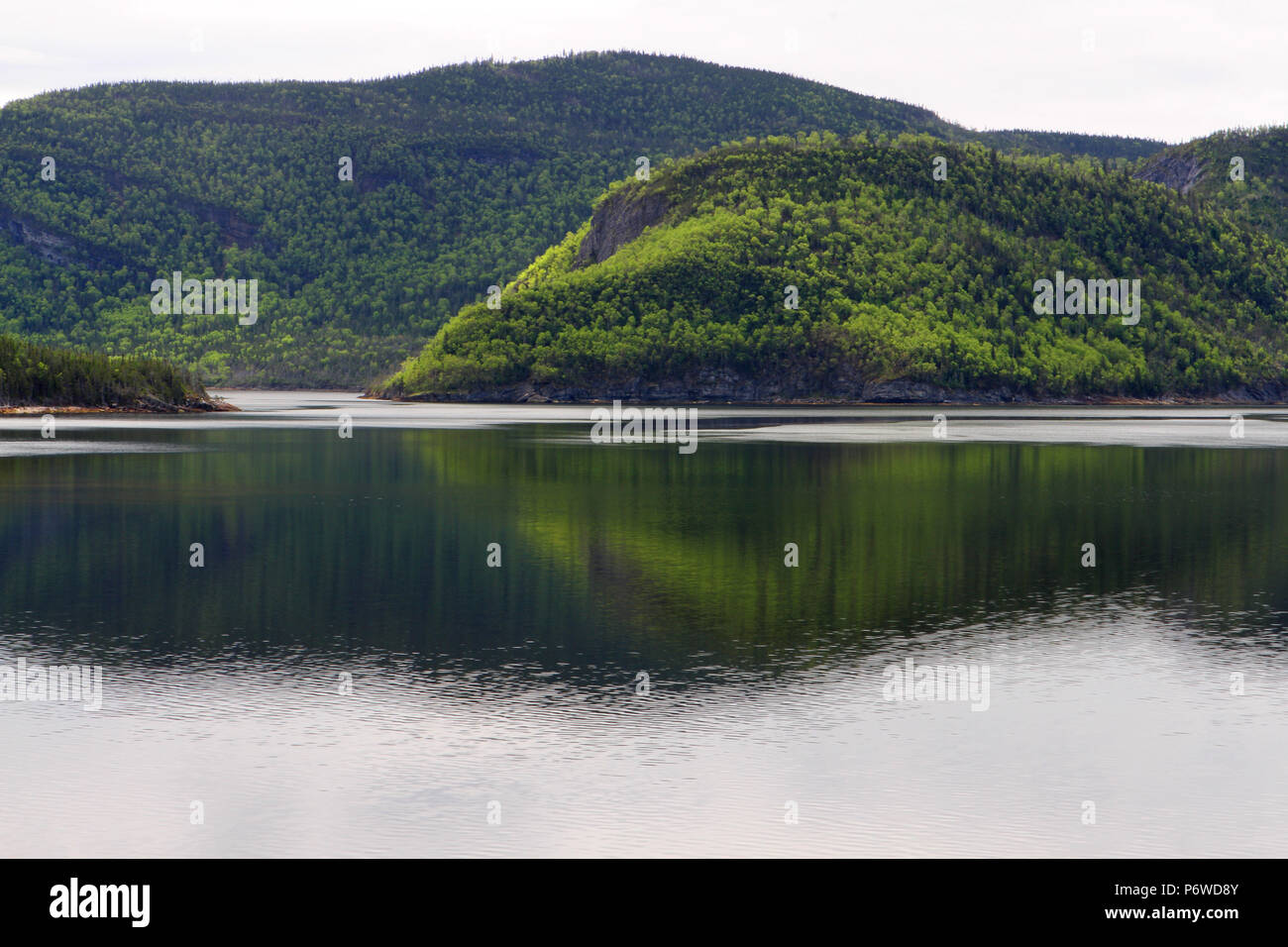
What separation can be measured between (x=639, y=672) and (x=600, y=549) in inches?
579

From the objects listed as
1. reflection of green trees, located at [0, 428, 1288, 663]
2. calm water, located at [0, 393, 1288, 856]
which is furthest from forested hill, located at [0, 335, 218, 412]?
calm water, located at [0, 393, 1288, 856]

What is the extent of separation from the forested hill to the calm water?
96054mm

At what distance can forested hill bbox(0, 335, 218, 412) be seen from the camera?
139 m

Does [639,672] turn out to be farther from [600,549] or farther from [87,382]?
[87,382]

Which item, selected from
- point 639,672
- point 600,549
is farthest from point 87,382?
point 639,672

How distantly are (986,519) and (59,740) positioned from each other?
105ft

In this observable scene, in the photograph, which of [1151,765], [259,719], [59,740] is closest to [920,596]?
[1151,765]

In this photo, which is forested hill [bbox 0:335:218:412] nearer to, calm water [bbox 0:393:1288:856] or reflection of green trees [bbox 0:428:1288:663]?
reflection of green trees [bbox 0:428:1288:663]

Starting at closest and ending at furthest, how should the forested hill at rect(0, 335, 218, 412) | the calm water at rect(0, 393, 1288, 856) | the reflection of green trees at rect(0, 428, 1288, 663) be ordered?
the calm water at rect(0, 393, 1288, 856) → the reflection of green trees at rect(0, 428, 1288, 663) → the forested hill at rect(0, 335, 218, 412)

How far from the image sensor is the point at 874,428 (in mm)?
121500

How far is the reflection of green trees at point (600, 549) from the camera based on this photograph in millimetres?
27219

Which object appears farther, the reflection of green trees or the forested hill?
the forested hill

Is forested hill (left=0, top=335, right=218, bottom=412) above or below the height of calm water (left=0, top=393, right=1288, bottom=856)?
above
